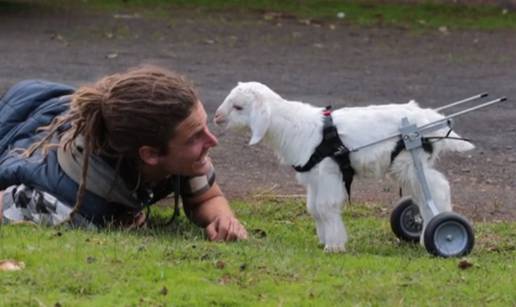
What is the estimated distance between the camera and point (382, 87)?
11859 millimetres

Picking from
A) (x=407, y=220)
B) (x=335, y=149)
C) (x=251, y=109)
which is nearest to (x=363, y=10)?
(x=407, y=220)

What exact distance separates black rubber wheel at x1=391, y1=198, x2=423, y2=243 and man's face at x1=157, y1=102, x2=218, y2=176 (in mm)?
1120

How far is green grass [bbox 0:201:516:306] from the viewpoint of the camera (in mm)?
4656

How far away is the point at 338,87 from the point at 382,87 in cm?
Answer: 43

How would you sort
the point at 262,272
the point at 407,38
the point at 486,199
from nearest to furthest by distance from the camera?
1. the point at 262,272
2. the point at 486,199
3. the point at 407,38

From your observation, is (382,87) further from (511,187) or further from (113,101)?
(113,101)

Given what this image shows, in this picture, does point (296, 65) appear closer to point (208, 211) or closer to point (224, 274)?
point (208, 211)

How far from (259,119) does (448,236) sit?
1.08 meters

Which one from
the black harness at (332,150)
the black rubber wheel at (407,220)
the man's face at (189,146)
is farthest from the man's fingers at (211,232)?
the black rubber wheel at (407,220)

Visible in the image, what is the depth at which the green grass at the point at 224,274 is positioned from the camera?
15.3ft

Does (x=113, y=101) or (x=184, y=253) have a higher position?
(x=113, y=101)

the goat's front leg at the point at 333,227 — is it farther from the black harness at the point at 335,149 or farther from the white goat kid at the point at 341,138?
the black harness at the point at 335,149

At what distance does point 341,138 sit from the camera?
594 cm

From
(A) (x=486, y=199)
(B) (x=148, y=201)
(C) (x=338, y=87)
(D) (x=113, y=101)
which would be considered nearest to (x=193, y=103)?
(D) (x=113, y=101)
